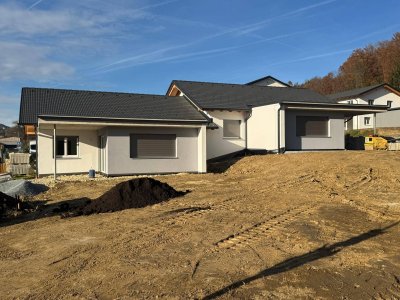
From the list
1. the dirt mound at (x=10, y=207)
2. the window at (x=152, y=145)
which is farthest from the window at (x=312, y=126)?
the dirt mound at (x=10, y=207)

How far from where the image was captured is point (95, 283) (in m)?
5.12

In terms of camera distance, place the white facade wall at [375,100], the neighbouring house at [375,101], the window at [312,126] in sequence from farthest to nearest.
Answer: the white facade wall at [375,100], the neighbouring house at [375,101], the window at [312,126]

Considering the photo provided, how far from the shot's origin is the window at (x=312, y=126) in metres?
23.5

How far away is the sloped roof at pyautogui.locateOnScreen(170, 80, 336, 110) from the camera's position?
24866 mm

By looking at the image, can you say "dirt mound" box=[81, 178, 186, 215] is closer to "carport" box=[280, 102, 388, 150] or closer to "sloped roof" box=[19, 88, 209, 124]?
"sloped roof" box=[19, 88, 209, 124]

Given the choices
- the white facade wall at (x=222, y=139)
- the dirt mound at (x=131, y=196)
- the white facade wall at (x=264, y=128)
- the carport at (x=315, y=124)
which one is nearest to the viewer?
the dirt mound at (x=131, y=196)

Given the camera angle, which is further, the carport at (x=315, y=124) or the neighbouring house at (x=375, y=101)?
the neighbouring house at (x=375, y=101)

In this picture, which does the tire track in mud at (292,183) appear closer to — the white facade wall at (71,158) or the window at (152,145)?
the window at (152,145)

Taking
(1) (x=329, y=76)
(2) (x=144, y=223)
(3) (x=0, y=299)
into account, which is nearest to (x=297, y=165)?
(2) (x=144, y=223)

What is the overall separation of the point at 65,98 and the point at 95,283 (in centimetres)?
1858

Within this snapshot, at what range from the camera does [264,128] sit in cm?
2338

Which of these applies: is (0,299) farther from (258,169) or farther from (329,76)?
(329,76)

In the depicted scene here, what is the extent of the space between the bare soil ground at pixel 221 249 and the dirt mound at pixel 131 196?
19.6 inches

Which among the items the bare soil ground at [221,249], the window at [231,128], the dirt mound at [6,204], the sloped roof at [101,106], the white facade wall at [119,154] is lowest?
the bare soil ground at [221,249]
